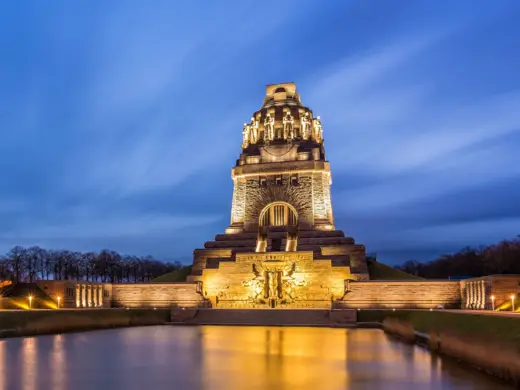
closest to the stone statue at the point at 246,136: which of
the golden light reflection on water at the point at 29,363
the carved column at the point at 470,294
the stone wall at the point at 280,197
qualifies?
the stone wall at the point at 280,197

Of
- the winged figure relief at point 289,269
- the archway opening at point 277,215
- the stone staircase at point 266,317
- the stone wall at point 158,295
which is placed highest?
the archway opening at point 277,215

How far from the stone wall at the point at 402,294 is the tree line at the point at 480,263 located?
2064 cm

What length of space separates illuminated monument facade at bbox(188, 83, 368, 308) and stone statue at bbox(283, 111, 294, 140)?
8cm

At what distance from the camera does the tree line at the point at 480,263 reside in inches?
1951

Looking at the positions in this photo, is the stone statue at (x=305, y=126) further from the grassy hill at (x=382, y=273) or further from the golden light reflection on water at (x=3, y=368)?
the golden light reflection on water at (x=3, y=368)

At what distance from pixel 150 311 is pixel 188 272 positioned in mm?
12862

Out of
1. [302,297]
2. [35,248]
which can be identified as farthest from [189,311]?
[35,248]

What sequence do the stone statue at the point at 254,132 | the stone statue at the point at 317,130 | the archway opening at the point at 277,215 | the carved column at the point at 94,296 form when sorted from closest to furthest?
the carved column at the point at 94,296, the archway opening at the point at 277,215, the stone statue at the point at 254,132, the stone statue at the point at 317,130

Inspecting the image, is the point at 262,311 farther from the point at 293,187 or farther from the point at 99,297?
the point at 293,187

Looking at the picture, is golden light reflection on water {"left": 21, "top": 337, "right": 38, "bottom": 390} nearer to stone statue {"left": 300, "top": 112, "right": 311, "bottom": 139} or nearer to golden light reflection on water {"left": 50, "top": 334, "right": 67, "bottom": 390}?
golden light reflection on water {"left": 50, "top": 334, "right": 67, "bottom": 390}

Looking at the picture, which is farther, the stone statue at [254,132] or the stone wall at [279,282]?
the stone statue at [254,132]

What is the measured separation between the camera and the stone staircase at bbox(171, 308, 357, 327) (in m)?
26.2

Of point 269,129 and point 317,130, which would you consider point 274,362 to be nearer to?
point 269,129

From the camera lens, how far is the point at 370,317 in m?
26.2
